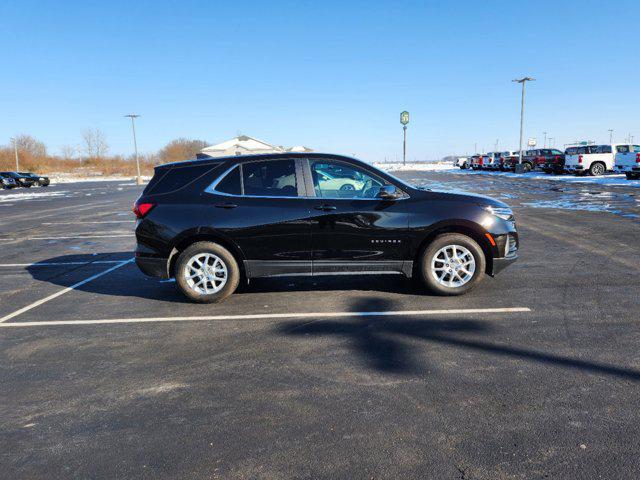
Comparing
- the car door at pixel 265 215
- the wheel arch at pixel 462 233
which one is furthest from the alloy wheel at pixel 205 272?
the wheel arch at pixel 462 233

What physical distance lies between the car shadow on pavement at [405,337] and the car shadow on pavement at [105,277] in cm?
215

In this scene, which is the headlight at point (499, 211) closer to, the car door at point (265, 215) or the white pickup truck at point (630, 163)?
the car door at point (265, 215)

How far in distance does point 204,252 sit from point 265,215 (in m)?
0.86

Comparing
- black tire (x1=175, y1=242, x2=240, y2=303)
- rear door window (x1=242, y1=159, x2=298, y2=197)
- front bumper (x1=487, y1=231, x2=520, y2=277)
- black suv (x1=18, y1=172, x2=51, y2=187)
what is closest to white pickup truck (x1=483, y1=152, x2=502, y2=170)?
black suv (x1=18, y1=172, x2=51, y2=187)

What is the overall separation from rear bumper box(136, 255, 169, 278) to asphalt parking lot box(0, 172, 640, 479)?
14.9 inches

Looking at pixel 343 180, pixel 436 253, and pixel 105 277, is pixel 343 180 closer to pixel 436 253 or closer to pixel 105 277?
pixel 436 253

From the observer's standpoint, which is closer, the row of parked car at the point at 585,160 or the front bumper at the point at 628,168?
the front bumper at the point at 628,168

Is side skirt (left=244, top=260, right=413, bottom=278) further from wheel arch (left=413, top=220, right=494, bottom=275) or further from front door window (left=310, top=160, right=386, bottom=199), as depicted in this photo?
front door window (left=310, top=160, right=386, bottom=199)

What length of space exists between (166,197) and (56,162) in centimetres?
11695

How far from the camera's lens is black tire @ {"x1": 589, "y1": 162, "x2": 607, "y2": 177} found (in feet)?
110

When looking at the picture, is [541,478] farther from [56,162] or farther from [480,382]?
[56,162]

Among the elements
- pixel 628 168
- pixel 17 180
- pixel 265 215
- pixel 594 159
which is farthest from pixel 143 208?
pixel 17 180

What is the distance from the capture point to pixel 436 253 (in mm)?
5773

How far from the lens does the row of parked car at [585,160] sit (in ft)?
92.6
